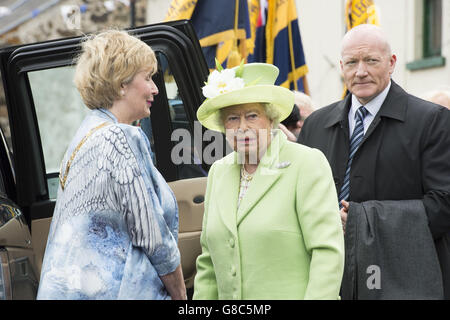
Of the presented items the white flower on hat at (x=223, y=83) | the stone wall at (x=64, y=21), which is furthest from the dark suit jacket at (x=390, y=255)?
the stone wall at (x=64, y=21)

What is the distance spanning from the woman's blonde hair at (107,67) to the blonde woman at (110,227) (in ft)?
0.38

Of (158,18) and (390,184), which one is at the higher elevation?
(158,18)

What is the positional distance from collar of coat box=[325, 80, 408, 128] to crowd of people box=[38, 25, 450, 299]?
0.03 m

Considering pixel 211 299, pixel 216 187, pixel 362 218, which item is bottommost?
pixel 211 299

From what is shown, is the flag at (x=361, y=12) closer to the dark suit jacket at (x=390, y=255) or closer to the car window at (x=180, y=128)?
the car window at (x=180, y=128)

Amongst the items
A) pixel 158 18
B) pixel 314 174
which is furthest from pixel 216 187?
pixel 158 18

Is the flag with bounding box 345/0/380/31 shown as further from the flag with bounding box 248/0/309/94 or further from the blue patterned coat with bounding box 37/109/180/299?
the blue patterned coat with bounding box 37/109/180/299

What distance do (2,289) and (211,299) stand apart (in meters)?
0.84

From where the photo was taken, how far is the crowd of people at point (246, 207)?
2373 mm

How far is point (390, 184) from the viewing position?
304cm

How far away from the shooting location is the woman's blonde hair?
2553mm

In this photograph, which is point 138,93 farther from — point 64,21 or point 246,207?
point 64,21
